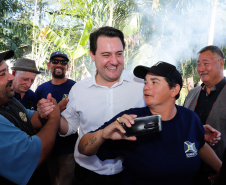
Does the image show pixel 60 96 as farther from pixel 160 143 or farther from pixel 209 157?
pixel 209 157

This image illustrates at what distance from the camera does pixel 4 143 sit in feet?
4.42

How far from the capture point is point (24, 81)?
347cm

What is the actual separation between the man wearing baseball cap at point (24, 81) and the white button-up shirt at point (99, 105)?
1.39 metres

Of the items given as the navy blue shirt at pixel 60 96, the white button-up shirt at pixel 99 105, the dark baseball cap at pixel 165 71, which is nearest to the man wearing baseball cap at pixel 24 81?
the navy blue shirt at pixel 60 96

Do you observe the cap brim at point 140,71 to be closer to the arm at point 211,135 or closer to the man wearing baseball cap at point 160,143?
the man wearing baseball cap at point 160,143

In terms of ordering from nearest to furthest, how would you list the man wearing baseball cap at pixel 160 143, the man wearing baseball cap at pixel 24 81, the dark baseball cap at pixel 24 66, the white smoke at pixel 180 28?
the man wearing baseball cap at pixel 160 143 → the man wearing baseball cap at pixel 24 81 → the dark baseball cap at pixel 24 66 → the white smoke at pixel 180 28

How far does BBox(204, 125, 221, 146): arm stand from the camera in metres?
1.98

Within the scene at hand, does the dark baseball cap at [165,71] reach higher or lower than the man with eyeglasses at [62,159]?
higher

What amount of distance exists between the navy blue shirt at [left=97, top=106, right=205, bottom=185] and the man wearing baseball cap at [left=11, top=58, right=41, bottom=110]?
2267 millimetres

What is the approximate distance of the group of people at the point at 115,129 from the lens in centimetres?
148

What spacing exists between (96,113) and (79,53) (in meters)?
8.63

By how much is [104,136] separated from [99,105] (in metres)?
0.72

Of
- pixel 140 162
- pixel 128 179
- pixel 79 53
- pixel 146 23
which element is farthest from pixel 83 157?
pixel 146 23

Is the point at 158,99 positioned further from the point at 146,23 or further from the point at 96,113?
the point at 146,23
